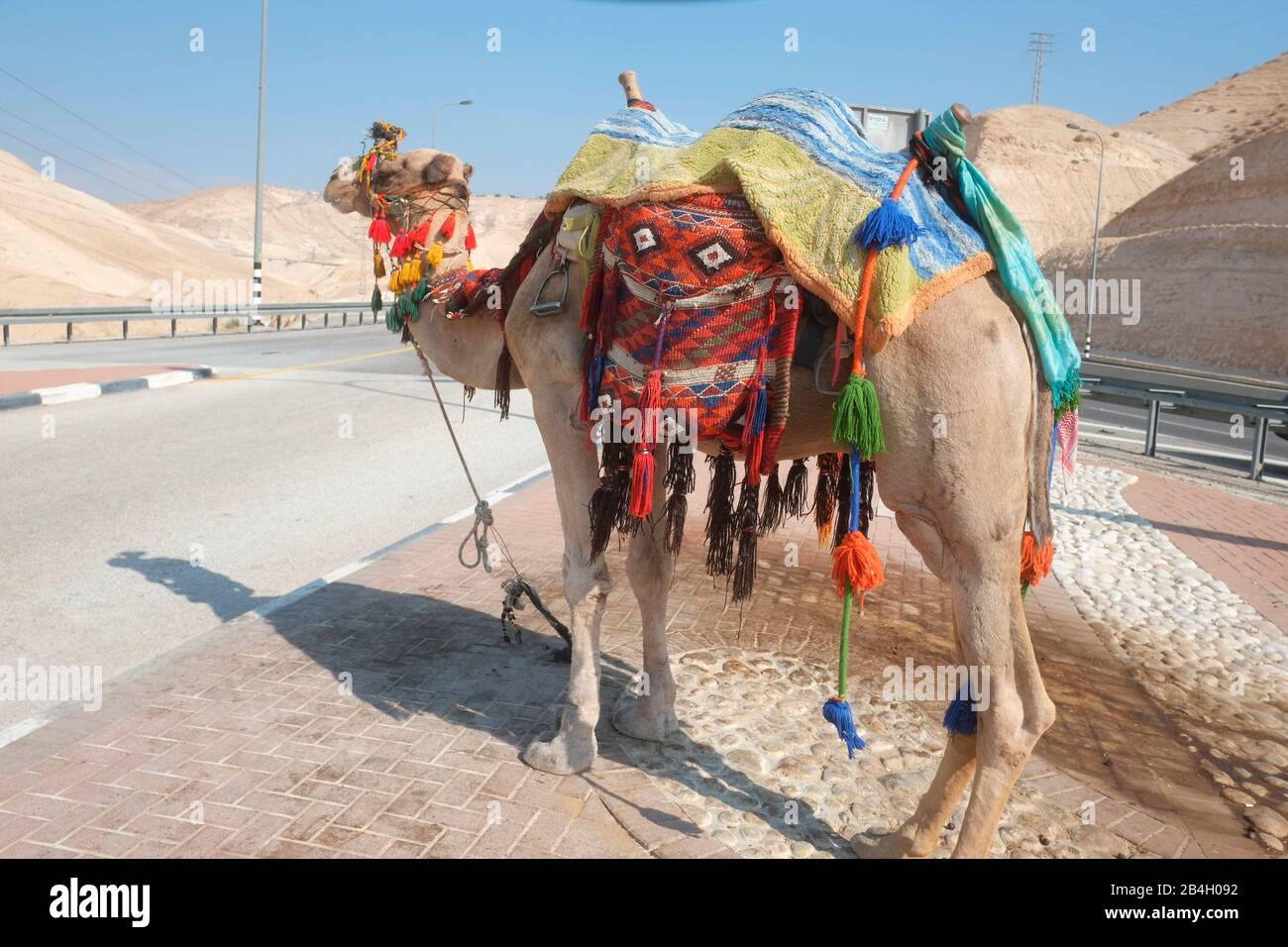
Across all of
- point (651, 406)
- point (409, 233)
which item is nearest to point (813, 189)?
point (651, 406)

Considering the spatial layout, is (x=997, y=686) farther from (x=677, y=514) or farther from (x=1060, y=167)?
(x=1060, y=167)

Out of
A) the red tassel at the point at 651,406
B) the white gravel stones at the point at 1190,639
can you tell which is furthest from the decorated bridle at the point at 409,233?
the white gravel stones at the point at 1190,639

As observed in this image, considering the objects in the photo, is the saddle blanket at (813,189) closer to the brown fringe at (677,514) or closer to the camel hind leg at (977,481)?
the camel hind leg at (977,481)

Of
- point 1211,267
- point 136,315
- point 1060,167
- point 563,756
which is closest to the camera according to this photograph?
point 563,756

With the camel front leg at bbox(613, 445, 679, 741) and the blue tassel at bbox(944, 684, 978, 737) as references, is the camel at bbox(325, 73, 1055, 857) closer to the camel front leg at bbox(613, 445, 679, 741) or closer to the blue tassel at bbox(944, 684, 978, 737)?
→ the blue tassel at bbox(944, 684, 978, 737)

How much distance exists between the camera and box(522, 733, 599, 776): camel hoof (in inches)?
168

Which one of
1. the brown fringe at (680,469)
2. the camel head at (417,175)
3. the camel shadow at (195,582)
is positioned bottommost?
the camel shadow at (195,582)

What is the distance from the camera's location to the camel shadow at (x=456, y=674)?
426cm

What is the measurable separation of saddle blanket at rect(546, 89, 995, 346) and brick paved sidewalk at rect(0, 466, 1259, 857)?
2.12m

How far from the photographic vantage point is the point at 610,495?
4.15m

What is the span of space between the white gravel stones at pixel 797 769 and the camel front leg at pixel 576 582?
36 centimetres

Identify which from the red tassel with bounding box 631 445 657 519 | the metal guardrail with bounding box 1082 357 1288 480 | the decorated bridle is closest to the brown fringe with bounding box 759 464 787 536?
the red tassel with bounding box 631 445 657 519

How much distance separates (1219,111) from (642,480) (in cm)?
11227

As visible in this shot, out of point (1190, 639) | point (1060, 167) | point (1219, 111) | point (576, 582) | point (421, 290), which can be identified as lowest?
point (1190, 639)
